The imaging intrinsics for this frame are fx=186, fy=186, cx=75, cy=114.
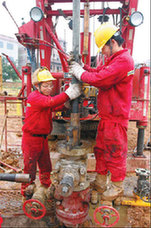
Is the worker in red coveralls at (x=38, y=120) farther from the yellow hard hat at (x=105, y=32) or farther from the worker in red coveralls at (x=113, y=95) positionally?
the yellow hard hat at (x=105, y=32)

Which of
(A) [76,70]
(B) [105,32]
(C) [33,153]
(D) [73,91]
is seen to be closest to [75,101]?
(D) [73,91]

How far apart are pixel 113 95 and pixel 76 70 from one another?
1.56ft

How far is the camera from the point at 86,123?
138 inches

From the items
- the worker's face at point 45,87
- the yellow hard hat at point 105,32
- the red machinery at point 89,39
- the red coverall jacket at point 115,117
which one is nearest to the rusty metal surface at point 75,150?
the red coverall jacket at point 115,117

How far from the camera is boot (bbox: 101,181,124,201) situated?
6.61ft

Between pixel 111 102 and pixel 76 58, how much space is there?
0.59 meters

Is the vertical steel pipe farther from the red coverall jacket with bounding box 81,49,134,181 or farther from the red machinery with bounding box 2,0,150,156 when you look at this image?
the red machinery with bounding box 2,0,150,156

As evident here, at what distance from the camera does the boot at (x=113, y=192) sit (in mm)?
2016

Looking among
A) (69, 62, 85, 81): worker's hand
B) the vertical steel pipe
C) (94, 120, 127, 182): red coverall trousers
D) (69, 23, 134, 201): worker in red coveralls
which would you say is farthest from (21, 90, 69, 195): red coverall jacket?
(94, 120, 127, 182): red coverall trousers

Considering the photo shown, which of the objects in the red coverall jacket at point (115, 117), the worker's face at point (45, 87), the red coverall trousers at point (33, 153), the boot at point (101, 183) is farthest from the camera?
the red coverall trousers at point (33, 153)

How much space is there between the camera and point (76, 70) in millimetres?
1873

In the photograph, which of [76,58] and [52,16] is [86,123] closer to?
[76,58]

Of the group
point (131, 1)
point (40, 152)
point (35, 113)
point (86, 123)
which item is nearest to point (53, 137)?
point (86, 123)

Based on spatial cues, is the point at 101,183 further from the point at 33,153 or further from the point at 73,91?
the point at 73,91
